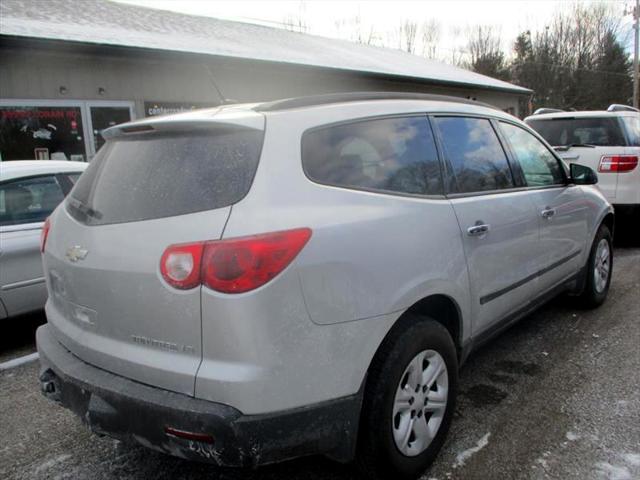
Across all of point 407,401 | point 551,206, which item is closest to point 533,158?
point 551,206

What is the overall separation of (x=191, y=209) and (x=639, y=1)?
37.2 m

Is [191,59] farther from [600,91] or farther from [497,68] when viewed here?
[600,91]

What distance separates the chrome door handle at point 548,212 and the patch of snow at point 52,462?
317 centimetres

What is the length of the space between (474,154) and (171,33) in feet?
36.9

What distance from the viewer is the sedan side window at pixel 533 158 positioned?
356 cm

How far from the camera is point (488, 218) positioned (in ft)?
9.45

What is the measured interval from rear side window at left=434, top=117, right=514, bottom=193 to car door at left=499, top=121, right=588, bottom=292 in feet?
0.63

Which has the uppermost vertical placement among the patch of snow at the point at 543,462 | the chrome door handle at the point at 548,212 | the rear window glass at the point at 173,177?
the rear window glass at the point at 173,177

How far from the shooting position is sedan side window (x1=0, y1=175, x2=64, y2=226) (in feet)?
14.1

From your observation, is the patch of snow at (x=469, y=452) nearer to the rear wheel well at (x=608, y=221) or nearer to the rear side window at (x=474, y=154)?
the rear side window at (x=474, y=154)

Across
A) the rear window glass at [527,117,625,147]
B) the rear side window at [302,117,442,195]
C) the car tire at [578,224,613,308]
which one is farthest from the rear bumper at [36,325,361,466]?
the rear window glass at [527,117,625,147]

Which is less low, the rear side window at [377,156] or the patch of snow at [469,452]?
the rear side window at [377,156]

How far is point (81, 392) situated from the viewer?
7.00 ft

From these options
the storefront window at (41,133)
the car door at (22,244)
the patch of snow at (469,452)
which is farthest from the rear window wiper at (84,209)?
the storefront window at (41,133)
